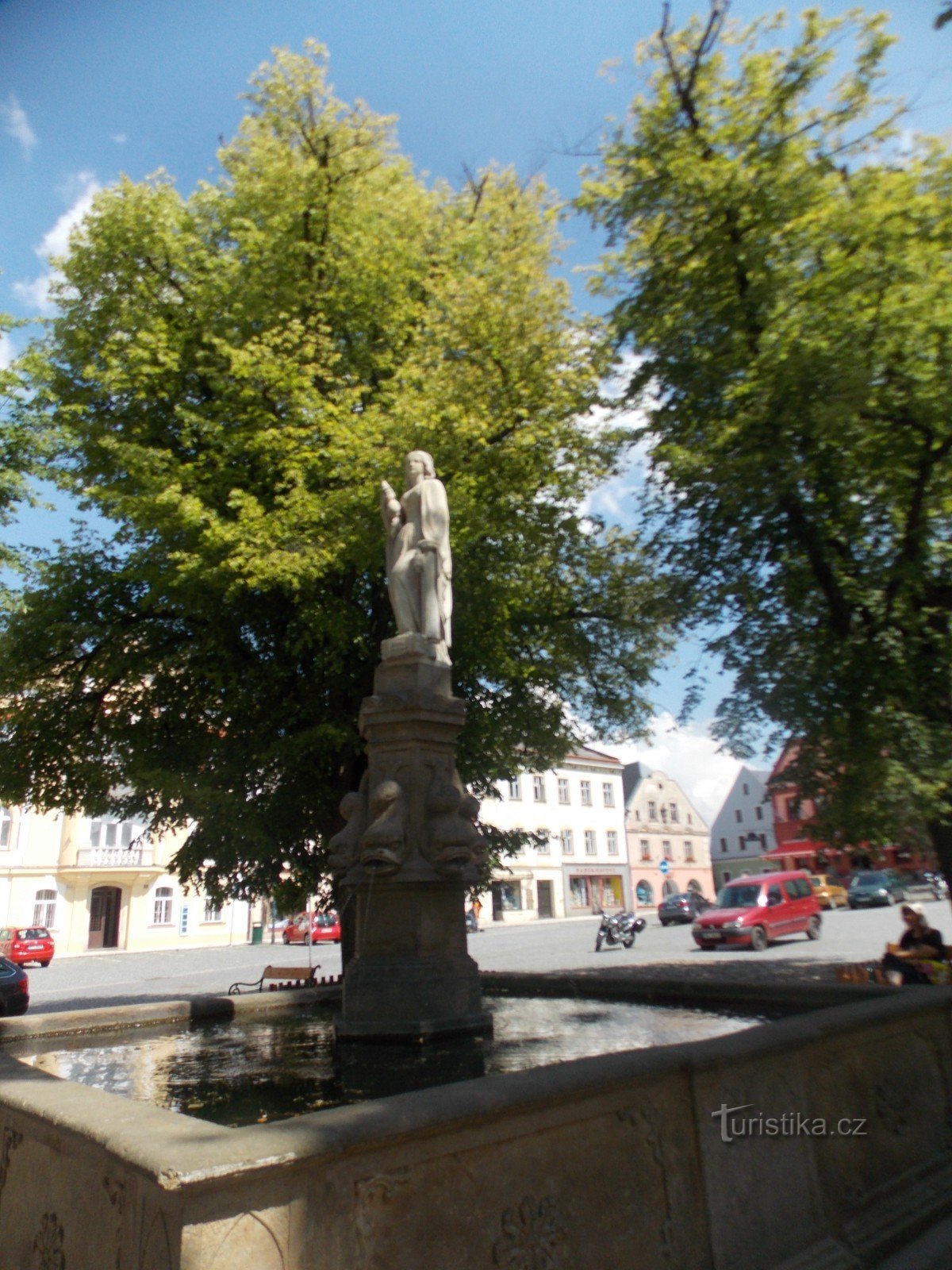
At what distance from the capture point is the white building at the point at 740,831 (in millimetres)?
75812

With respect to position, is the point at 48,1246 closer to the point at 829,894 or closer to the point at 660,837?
the point at 829,894

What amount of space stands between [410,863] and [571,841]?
49.0 m

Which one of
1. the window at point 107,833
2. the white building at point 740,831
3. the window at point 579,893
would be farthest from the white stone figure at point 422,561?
the white building at point 740,831

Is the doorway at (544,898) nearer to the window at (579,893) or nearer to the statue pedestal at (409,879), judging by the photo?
the window at (579,893)

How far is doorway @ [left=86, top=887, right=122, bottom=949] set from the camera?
3878 centimetres

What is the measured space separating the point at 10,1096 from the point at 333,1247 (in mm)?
1402

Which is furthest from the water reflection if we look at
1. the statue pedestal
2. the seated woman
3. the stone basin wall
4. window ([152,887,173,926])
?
window ([152,887,173,926])

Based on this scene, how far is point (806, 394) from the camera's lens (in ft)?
31.7

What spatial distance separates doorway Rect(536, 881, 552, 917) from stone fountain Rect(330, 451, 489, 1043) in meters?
46.6

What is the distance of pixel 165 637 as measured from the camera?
13.5 meters

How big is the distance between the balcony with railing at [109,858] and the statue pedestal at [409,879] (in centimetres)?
3379

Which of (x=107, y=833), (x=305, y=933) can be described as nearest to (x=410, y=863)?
(x=305, y=933)

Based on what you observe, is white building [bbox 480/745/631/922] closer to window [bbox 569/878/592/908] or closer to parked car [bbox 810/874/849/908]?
window [bbox 569/878/592/908]

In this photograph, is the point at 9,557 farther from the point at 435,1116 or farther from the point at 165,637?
the point at 435,1116
